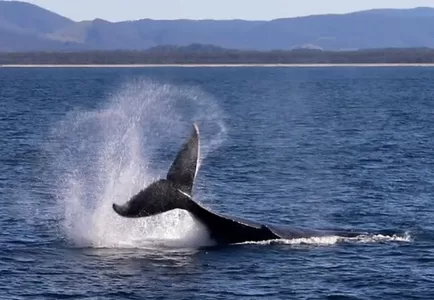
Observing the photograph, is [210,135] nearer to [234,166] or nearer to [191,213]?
[234,166]

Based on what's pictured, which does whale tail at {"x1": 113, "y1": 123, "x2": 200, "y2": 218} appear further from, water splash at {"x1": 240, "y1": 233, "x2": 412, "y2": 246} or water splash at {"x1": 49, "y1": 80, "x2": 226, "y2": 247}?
water splash at {"x1": 240, "y1": 233, "x2": 412, "y2": 246}

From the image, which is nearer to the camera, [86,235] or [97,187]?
[86,235]

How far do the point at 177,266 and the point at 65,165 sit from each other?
2181 centimetres

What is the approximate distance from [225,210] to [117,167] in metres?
6.12

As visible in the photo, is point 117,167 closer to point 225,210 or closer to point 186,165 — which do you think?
point 225,210

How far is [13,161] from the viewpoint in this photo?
48000 millimetres

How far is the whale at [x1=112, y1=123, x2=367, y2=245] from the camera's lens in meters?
26.6

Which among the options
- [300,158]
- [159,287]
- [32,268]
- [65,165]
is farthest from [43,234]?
[300,158]

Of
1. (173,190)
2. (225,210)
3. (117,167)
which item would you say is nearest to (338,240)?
(173,190)

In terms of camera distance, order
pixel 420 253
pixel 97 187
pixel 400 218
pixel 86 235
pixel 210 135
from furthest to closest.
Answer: pixel 210 135 < pixel 97 187 < pixel 400 218 < pixel 86 235 < pixel 420 253

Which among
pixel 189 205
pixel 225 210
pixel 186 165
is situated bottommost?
pixel 225 210

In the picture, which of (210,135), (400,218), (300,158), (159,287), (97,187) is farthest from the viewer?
(210,135)

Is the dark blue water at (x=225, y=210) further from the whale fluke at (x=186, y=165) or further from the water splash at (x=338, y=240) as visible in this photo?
the whale fluke at (x=186, y=165)

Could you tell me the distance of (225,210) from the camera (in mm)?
34594
